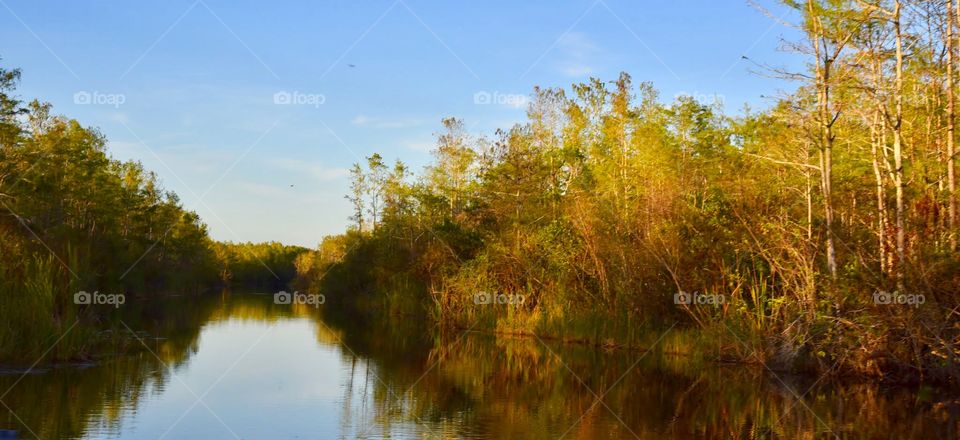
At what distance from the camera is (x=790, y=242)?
18016 millimetres

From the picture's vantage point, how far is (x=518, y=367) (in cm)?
1948

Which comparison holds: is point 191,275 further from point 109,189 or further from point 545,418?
point 545,418

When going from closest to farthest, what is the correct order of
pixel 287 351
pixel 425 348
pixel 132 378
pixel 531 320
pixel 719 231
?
pixel 132 378 → pixel 719 231 → pixel 287 351 → pixel 425 348 → pixel 531 320

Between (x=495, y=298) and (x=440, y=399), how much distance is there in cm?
1598

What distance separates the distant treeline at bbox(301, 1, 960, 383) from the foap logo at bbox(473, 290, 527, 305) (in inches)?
3.0

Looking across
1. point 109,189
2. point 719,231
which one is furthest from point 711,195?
point 109,189

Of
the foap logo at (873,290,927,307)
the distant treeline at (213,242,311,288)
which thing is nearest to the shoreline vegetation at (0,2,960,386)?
the foap logo at (873,290,927,307)

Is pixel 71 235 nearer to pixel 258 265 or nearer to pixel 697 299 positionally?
pixel 697 299

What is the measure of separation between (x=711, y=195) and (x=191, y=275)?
65.2 meters

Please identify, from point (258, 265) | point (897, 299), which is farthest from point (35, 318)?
point (258, 265)

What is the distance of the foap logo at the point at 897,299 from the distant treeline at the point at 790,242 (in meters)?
0.03

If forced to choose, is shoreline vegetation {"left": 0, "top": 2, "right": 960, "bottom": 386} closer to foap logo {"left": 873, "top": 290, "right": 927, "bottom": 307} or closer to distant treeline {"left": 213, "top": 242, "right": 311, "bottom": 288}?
foap logo {"left": 873, "top": 290, "right": 927, "bottom": 307}

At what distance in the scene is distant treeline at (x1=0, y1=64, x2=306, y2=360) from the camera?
16.0m

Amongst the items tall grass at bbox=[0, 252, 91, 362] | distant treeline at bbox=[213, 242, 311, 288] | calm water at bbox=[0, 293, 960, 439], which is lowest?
calm water at bbox=[0, 293, 960, 439]
